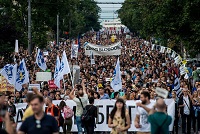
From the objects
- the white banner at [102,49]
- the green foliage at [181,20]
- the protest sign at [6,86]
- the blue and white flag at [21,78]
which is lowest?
the protest sign at [6,86]

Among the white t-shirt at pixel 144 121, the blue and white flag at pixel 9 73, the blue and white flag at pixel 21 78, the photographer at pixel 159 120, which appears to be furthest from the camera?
the blue and white flag at pixel 21 78

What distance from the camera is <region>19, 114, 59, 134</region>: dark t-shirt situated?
33.1 feet

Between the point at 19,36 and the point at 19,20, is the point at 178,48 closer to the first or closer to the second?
the point at 19,20

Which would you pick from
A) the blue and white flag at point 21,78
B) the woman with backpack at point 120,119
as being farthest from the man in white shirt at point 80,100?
the blue and white flag at point 21,78

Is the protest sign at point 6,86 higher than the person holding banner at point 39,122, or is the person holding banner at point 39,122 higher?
the protest sign at point 6,86

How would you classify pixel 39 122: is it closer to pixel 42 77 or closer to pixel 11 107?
pixel 11 107

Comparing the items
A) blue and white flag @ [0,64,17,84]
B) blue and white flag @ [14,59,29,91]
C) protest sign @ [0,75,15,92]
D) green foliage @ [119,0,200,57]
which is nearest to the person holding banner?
blue and white flag @ [0,64,17,84]

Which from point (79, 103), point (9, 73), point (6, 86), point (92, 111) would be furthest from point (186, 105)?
point (6, 86)

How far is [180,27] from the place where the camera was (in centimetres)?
3291

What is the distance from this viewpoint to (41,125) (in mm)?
10102

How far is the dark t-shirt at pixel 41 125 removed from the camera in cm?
1009

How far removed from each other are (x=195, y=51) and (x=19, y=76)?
13775mm

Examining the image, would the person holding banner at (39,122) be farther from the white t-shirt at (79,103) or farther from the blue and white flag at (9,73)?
the blue and white flag at (9,73)

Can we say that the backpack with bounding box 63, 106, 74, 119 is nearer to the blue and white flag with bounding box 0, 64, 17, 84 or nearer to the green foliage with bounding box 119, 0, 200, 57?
the blue and white flag with bounding box 0, 64, 17, 84
